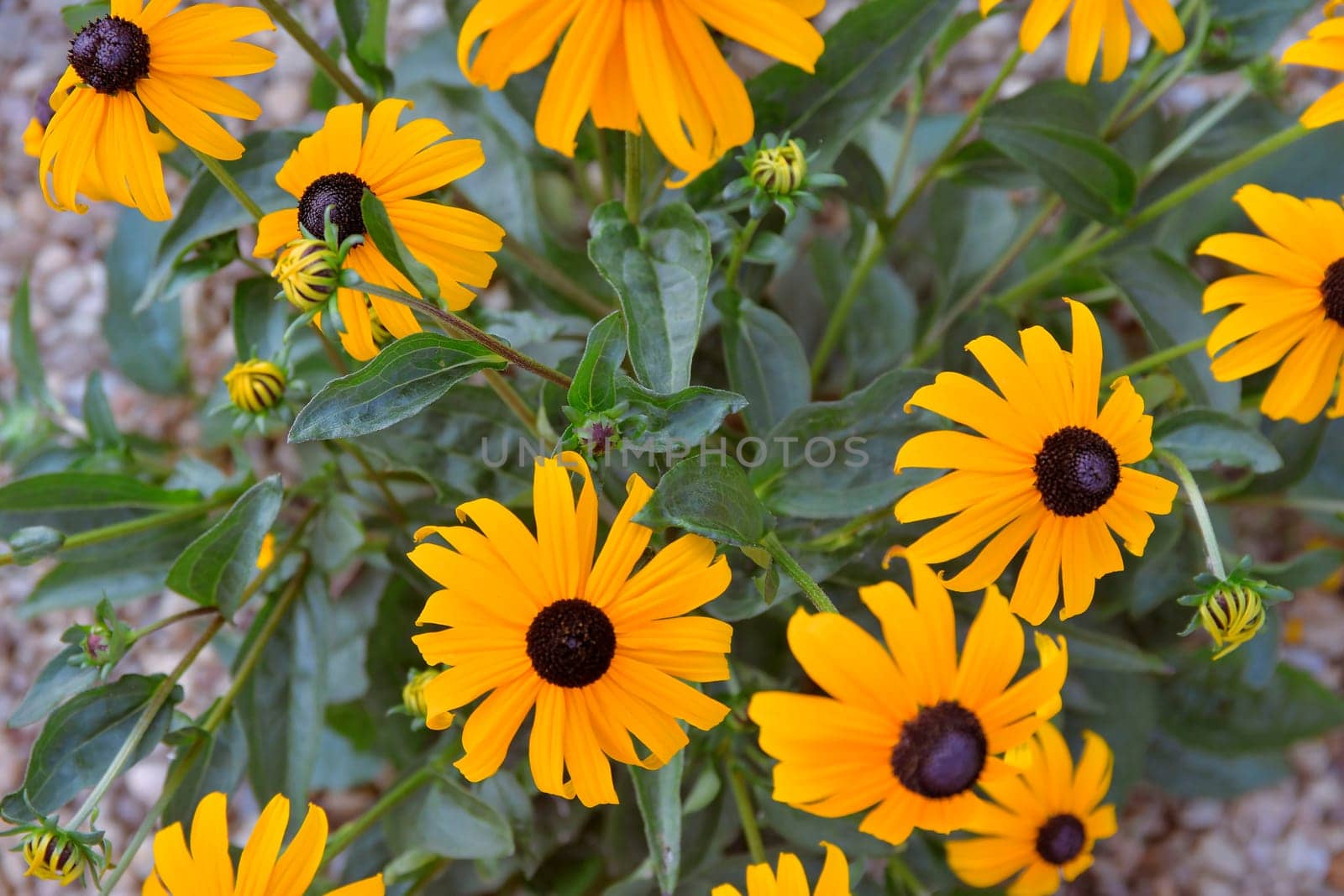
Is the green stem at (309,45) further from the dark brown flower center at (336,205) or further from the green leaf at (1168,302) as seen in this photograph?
the green leaf at (1168,302)

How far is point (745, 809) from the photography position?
1.13 m

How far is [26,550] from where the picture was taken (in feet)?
3.27

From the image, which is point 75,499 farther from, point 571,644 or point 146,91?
point 571,644

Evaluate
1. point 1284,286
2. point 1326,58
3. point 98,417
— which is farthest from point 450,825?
point 1326,58

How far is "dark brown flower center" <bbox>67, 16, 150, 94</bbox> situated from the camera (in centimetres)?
93

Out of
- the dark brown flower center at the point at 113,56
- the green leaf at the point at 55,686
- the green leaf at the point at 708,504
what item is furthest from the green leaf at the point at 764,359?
the green leaf at the point at 55,686

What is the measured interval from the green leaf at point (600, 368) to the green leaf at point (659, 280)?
15mm

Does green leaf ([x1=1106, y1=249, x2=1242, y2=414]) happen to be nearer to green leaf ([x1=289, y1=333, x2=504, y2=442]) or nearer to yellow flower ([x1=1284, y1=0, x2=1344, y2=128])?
yellow flower ([x1=1284, y1=0, x2=1344, y2=128])

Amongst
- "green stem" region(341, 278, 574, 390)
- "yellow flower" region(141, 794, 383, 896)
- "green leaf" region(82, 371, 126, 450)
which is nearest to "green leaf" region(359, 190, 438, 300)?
"green stem" region(341, 278, 574, 390)

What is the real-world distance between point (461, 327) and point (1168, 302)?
0.84 metres

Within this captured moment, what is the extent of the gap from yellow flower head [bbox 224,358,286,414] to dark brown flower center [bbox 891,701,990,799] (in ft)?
2.18

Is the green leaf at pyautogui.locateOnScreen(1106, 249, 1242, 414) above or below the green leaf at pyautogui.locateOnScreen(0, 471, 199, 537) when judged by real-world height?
below

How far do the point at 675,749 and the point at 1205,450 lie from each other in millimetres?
606

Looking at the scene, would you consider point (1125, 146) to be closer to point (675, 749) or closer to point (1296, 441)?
point (1296, 441)
